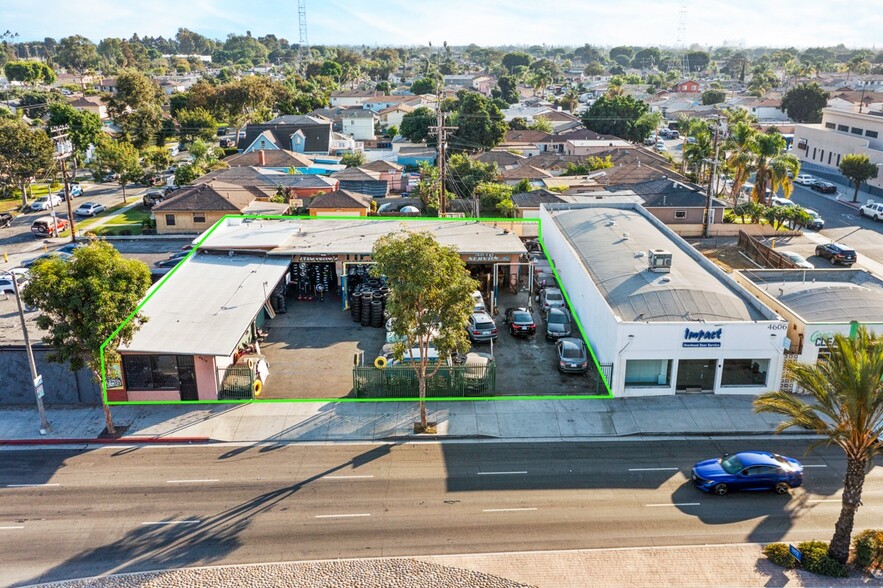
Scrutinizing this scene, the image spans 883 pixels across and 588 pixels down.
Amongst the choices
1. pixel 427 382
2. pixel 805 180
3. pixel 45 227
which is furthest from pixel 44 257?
pixel 805 180

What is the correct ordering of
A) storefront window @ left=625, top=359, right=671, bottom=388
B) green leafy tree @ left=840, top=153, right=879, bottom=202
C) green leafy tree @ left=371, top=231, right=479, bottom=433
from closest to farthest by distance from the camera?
1. green leafy tree @ left=371, top=231, right=479, bottom=433
2. storefront window @ left=625, top=359, right=671, bottom=388
3. green leafy tree @ left=840, top=153, right=879, bottom=202

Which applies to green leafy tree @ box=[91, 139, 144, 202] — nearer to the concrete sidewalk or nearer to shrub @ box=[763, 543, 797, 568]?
the concrete sidewalk

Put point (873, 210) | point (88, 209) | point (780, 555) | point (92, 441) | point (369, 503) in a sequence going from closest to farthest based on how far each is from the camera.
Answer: point (780, 555) < point (369, 503) < point (92, 441) < point (873, 210) < point (88, 209)

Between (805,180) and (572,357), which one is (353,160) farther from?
(572,357)

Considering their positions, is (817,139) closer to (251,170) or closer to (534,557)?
(251,170)

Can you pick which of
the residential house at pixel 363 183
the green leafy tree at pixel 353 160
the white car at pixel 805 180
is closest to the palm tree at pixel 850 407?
the residential house at pixel 363 183

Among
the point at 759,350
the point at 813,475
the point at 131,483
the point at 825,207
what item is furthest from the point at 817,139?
the point at 131,483

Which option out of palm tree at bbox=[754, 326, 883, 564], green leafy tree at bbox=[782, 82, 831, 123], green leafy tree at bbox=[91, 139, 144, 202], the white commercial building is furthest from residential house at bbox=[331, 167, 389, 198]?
green leafy tree at bbox=[782, 82, 831, 123]
